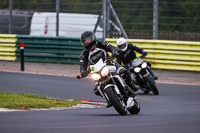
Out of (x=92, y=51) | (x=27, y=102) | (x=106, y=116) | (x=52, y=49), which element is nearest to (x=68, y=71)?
(x=52, y=49)

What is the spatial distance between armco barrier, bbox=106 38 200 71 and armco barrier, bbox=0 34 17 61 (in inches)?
202

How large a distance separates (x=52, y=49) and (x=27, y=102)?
11.2m

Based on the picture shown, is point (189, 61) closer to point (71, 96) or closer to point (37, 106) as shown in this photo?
point (71, 96)

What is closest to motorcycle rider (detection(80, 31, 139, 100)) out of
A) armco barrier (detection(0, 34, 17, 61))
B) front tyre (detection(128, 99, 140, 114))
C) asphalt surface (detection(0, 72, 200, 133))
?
front tyre (detection(128, 99, 140, 114))

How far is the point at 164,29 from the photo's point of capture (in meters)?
22.2

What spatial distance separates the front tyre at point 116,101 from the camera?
1041 cm

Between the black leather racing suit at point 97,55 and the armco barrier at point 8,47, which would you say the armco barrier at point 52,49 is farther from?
the black leather racing suit at point 97,55

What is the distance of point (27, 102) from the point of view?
41.3 ft

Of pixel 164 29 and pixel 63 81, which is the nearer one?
pixel 63 81

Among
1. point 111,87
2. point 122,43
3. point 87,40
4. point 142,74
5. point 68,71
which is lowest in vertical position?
point 68,71

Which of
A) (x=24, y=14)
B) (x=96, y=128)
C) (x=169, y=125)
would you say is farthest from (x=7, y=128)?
(x=24, y=14)

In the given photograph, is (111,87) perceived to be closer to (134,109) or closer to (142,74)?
(134,109)

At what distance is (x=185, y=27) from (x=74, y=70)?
422 centimetres

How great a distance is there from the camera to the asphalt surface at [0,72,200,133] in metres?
8.58
